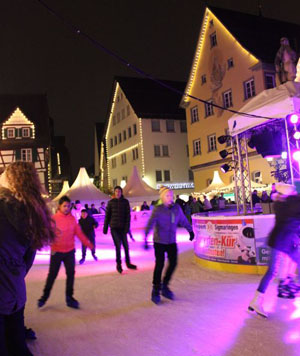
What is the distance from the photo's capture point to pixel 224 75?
28156mm

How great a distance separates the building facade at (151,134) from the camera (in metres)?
38.9

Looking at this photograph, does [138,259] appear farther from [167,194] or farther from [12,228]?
[12,228]

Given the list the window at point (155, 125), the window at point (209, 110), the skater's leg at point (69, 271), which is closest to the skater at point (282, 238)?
the skater's leg at point (69, 271)

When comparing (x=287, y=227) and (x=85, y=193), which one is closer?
(x=287, y=227)

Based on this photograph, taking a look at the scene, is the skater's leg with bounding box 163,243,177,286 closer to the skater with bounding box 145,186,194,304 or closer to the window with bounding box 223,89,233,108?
the skater with bounding box 145,186,194,304

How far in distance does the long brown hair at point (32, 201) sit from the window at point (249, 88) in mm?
24730

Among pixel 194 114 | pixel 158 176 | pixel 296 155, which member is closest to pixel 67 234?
pixel 296 155

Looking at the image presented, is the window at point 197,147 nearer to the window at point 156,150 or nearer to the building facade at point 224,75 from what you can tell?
the building facade at point 224,75

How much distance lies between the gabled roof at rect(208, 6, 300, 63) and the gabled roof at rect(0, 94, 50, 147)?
75.7ft

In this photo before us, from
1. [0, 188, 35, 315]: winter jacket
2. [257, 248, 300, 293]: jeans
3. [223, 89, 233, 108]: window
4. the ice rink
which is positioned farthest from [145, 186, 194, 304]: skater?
[223, 89, 233, 108]: window

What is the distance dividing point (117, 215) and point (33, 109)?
4041 cm

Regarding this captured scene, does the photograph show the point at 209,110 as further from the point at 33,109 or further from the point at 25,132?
the point at 33,109

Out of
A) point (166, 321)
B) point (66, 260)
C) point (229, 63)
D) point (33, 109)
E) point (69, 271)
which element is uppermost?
point (33, 109)

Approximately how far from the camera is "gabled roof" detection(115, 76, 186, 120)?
3969cm
